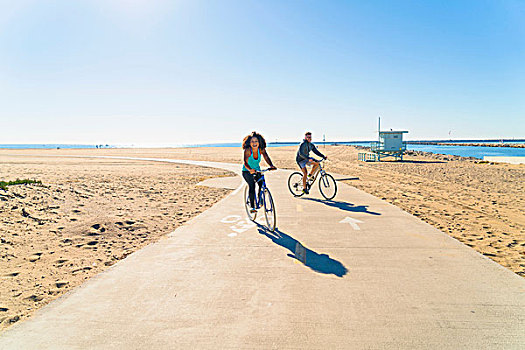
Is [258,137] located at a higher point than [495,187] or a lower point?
higher

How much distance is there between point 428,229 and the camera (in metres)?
6.29

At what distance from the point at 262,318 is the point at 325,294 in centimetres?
88

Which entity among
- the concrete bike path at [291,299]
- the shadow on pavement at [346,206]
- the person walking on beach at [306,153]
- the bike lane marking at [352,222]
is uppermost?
the person walking on beach at [306,153]

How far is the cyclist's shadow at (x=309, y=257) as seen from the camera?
14.0 ft

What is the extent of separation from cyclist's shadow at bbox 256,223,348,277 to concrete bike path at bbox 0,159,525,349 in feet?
0.06

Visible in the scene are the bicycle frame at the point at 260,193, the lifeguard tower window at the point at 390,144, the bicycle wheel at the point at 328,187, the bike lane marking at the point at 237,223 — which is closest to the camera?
the bike lane marking at the point at 237,223

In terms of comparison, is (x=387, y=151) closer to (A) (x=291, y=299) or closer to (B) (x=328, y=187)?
(B) (x=328, y=187)

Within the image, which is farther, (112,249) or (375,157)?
(375,157)

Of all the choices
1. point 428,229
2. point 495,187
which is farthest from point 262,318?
point 495,187

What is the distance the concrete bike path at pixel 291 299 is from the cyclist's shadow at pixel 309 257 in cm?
2

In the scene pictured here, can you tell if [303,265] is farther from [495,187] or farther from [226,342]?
[495,187]

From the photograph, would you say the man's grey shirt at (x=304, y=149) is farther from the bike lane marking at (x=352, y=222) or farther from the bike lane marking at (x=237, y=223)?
the bike lane marking at (x=237, y=223)

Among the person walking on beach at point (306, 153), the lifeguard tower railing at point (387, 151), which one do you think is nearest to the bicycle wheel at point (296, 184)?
the person walking on beach at point (306, 153)

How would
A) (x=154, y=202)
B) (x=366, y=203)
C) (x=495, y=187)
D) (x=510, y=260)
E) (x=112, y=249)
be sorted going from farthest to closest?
(x=495, y=187)
(x=154, y=202)
(x=366, y=203)
(x=112, y=249)
(x=510, y=260)
